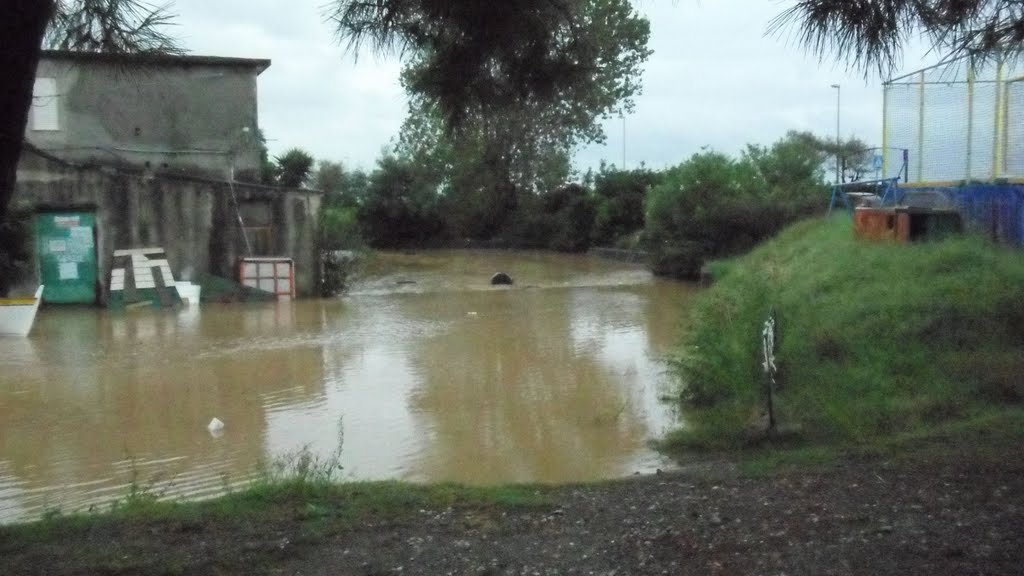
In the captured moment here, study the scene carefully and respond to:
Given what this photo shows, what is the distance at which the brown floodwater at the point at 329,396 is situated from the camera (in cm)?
899

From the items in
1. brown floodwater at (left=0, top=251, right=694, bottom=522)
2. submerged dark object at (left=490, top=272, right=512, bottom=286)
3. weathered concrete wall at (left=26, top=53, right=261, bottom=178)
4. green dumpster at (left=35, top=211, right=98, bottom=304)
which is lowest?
brown floodwater at (left=0, top=251, right=694, bottom=522)

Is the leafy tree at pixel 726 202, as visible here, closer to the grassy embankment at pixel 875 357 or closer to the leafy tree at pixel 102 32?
the grassy embankment at pixel 875 357

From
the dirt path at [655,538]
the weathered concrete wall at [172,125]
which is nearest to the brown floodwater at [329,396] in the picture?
the dirt path at [655,538]

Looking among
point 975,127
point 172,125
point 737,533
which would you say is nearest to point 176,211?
point 172,125

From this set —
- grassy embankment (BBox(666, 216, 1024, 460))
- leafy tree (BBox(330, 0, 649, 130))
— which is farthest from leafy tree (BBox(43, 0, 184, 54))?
grassy embankment (BBox(666, 216, 1024, 460))

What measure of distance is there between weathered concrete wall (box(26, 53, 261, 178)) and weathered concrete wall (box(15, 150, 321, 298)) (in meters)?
1.52

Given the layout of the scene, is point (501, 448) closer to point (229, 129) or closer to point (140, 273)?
point (140, 273)

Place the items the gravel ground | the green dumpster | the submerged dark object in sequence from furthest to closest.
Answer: the submerged dark object → the green dumpster → the gravel ground

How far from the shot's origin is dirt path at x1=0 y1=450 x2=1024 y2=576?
4.55 m

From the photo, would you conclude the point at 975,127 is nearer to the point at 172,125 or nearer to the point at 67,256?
the point at 67,256

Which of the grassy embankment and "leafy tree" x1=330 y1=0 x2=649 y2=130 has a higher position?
"leafy tree" x1=330 y1=0 x2=649 y2=130

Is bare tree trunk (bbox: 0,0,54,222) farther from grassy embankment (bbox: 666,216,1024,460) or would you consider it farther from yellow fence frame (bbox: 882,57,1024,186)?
yellow fence frame (bbox: 882,57,1024,186)

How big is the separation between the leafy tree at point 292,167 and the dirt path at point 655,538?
27562mm

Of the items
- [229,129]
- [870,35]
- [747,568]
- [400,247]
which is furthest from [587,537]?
[400,247]
